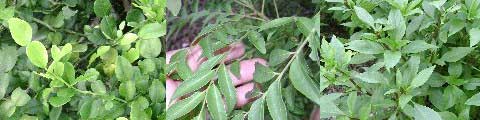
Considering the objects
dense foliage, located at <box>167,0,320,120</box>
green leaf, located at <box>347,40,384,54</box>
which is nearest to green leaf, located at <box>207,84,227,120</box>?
dense foliage, located at <box>167,0,320,120</box>

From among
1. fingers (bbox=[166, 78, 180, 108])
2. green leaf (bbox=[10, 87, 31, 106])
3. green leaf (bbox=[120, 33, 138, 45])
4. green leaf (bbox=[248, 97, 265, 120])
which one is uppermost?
green leaf (bbox=[120, 33, 138, 45])

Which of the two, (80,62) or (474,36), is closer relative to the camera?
(474,36)

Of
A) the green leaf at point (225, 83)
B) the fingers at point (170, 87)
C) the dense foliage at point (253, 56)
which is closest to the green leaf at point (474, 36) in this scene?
the dense foliage at point (253, 56)

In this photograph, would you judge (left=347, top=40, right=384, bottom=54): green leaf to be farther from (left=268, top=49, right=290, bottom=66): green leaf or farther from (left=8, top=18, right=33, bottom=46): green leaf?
(left=8, top=18, right=33, bottom=46): green leaf

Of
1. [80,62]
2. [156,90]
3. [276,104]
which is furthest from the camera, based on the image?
[80,62]

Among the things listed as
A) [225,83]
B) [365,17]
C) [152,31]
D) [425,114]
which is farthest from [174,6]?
[425,114]

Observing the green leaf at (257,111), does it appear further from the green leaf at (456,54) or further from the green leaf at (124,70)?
the green leaf at (456,54)

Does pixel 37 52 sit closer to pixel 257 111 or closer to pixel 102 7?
pixel 102 7
